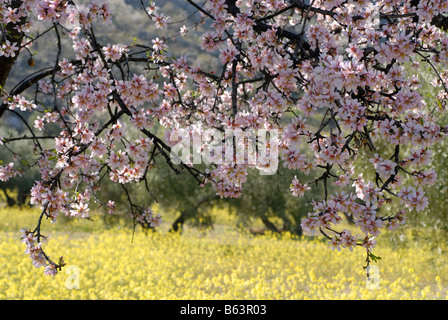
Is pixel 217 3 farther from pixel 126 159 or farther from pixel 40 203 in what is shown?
pixel 40 203

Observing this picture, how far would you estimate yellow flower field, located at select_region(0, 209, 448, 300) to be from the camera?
361 inches

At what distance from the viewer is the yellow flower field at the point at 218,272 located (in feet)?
30.1

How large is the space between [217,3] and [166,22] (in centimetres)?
125

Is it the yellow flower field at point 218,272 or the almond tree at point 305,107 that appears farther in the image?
the yellow flower field at point 218,272

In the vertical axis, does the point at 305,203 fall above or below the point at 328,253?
above

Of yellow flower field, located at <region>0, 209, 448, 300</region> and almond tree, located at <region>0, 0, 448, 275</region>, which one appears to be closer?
almond tree, located at <region>0, 0, 448, 275</region>

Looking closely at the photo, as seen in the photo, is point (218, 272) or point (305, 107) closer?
point (305, 107)

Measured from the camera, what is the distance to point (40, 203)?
3.45m

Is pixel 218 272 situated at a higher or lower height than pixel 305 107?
lower

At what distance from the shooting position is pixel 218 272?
1238 centimetres

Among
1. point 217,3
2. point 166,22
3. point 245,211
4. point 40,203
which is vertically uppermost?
point 245,211
